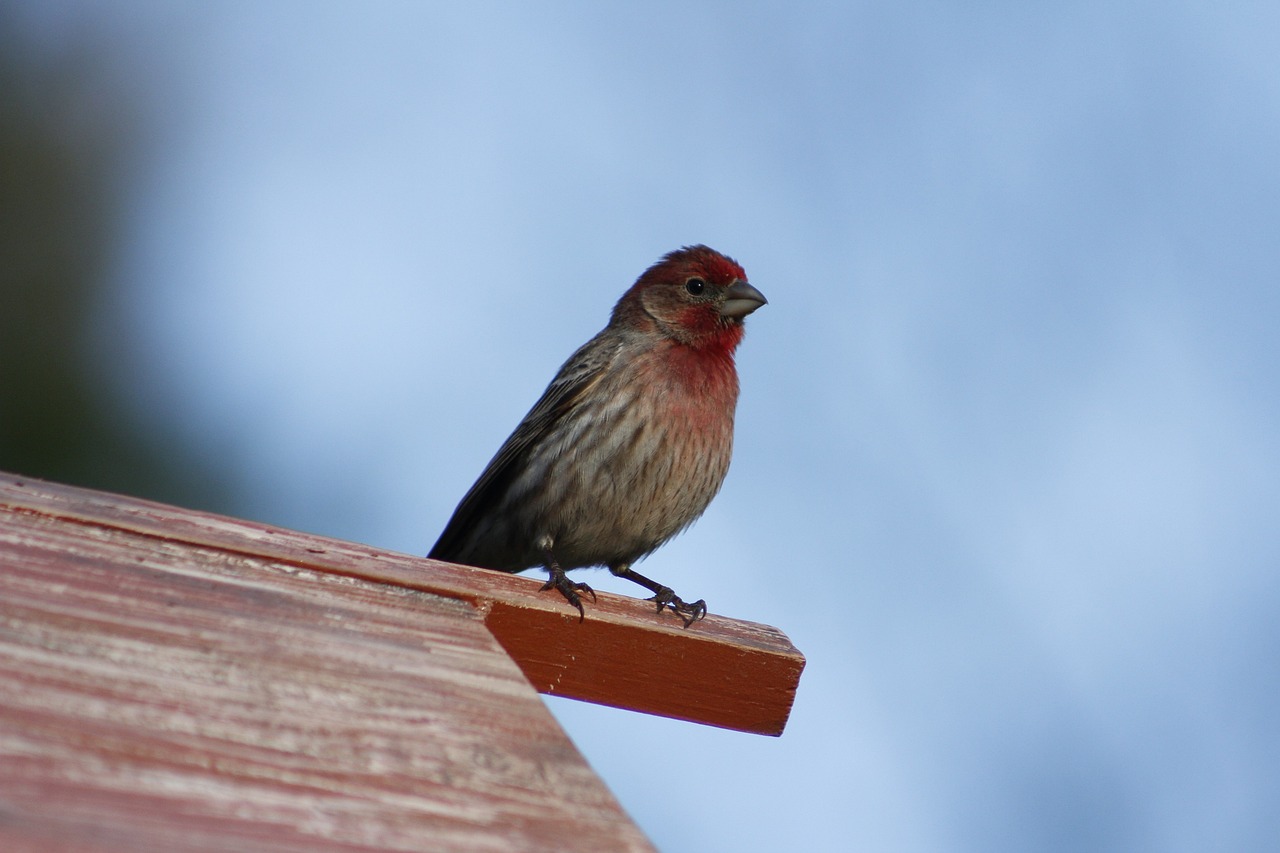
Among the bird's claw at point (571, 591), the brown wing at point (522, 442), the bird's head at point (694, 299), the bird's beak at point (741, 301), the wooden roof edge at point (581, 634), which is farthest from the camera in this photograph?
the bird's beak at point (741, 301)

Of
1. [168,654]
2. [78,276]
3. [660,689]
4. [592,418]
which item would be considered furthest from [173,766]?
[78,276]

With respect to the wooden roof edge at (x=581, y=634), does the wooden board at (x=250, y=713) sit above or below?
above

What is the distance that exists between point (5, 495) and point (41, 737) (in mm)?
1506

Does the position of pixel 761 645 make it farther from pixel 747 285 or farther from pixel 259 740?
pixel 747 285

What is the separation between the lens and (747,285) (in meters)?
7.14

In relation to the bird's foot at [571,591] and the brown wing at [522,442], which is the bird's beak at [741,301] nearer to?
the brown wing at [522,442]

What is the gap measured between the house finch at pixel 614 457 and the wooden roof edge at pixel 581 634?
2.26 metres

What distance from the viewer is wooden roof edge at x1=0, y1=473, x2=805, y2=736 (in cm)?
314

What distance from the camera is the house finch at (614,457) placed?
20.0 feet

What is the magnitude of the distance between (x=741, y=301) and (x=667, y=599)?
7.13 feet

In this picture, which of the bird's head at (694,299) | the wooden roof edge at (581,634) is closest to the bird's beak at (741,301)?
the bird's head at (694,299)

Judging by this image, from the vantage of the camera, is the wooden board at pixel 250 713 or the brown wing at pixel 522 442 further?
the brown wing at pixel 522 442

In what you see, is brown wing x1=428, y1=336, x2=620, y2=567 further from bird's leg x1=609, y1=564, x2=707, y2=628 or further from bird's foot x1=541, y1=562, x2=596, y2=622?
bird's foot x1=541, y1=562, x2=596, y2=622

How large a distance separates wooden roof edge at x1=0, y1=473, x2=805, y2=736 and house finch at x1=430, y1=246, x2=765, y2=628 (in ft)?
7.42
